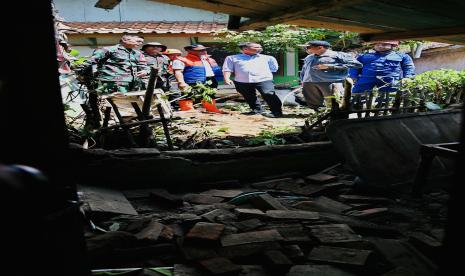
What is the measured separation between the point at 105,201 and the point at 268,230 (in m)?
2.06

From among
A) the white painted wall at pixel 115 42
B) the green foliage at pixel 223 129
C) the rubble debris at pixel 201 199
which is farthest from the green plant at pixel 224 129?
the white painted wall at pixel 115 42

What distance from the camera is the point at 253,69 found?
1216 centimetres

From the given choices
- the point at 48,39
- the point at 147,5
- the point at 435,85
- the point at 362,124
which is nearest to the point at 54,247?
the point at 48,39

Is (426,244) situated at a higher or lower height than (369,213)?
higher

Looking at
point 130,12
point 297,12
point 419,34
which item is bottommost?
point 419,34

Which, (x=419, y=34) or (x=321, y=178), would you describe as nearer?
(x=321, y=178)

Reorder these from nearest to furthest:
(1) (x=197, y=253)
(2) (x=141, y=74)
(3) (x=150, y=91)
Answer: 1. (1) (x=197, y=253)
2. (3) (x=150, y=91)
3. (2) (x=141, y=74)

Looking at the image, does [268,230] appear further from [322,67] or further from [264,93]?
[264,93]

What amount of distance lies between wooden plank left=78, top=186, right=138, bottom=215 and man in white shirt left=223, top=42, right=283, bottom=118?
25.5ft

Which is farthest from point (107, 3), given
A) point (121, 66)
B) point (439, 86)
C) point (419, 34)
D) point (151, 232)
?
point (439, 86)

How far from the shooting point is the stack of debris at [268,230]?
3279 mm

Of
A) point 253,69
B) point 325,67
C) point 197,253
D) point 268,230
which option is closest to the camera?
point 197,253

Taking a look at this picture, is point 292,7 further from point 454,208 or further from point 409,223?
point 454,208

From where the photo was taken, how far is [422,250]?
11.8 feet
